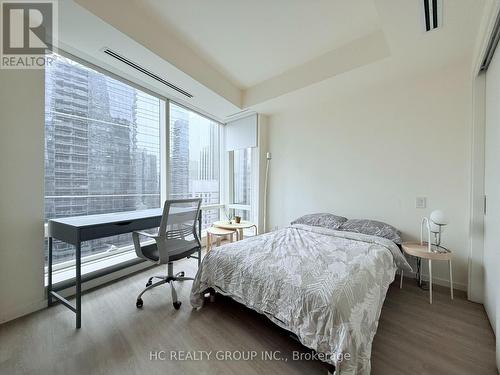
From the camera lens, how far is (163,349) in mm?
1506

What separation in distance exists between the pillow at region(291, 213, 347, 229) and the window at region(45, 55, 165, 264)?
92.5 inches

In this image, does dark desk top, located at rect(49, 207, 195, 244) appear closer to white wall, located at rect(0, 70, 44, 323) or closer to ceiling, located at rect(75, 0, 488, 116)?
white wall, located at rect(0, 70, 44, 323)

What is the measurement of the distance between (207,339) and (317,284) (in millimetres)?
974

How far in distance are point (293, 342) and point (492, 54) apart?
2.95 m

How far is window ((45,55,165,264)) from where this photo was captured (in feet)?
7.39

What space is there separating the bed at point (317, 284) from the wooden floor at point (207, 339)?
0.26m

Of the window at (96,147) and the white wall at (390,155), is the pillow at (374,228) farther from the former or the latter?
the window at (96,147)

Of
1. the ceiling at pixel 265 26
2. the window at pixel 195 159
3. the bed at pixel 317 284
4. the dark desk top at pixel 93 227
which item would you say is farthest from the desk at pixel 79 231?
the ceiling at pixel 265 26

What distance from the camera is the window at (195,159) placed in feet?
11.5

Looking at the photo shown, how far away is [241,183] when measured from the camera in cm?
442

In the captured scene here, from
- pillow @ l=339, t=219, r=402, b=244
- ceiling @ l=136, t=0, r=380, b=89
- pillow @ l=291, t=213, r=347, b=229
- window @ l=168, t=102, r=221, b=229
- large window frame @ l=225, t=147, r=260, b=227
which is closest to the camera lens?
ceiling @ l=136, t=0, r=380, b=89

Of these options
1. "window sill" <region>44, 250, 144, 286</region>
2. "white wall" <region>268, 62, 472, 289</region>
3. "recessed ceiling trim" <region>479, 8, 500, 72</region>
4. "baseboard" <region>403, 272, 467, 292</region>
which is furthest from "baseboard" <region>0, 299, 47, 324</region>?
"recessed ceiling trim" <region>479, 8, 500, 72</region>

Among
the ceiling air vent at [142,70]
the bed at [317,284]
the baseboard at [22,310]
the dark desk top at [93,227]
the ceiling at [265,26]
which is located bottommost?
the baseboard at [22,310]

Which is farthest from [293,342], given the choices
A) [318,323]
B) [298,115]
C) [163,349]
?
[298,115]
